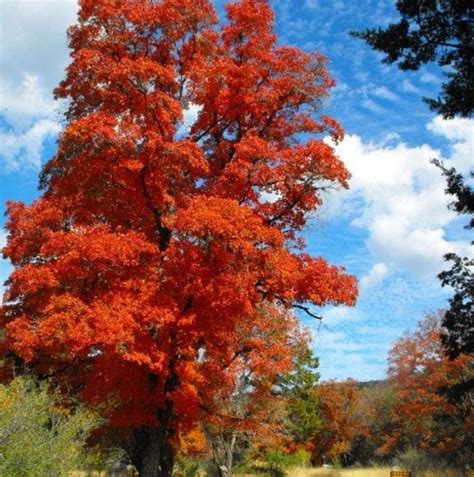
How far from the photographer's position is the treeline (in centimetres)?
1260

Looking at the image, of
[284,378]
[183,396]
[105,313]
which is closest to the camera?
[105,313]

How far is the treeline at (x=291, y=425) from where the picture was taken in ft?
41.4

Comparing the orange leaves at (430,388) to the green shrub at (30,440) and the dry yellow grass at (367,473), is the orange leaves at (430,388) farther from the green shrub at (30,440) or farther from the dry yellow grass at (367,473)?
the green shrub at (30,440)

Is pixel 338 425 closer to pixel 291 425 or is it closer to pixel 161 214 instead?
pixel 291 425

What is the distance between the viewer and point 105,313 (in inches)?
525

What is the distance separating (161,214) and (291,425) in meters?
20.9

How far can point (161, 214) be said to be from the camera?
1588cm

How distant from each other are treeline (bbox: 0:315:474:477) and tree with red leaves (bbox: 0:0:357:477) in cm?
168

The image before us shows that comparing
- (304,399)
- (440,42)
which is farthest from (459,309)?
(304,399)

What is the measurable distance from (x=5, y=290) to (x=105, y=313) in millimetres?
5049

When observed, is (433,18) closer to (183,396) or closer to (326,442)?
(183,396)

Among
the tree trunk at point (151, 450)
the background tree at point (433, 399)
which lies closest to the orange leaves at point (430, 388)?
the background tree at point (433, 399)

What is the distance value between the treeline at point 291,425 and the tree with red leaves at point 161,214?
1683mm

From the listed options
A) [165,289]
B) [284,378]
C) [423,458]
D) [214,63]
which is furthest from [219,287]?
[284,378]
